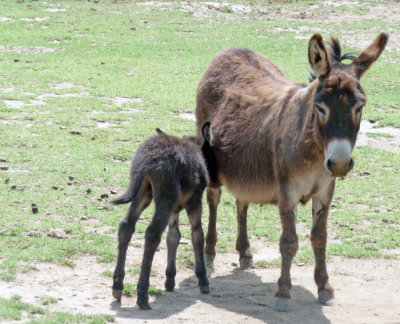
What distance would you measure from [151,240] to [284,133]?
154 cm

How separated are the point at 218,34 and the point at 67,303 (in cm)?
1404

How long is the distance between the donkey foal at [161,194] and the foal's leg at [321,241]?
1.07 meters

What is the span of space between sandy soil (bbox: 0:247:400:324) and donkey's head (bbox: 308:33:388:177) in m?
1.55

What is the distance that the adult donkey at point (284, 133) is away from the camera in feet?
17.2

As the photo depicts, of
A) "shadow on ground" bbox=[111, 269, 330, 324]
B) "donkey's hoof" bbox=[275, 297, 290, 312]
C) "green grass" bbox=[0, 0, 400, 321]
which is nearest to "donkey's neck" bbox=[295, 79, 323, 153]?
"donkey's hoof" bbox=[275, 297, 290, 312]

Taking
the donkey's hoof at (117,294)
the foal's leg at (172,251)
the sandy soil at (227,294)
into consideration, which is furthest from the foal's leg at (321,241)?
the donkey's hoof at (117,294)

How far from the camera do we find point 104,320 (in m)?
5.18

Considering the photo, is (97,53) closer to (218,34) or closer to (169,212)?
(218,34)

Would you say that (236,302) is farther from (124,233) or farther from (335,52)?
(335,52)

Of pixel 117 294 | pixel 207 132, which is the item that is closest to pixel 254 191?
pixel 207 132

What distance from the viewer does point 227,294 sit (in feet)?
20.6

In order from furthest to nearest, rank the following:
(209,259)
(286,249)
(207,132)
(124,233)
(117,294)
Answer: (209,259) < (207,132) < (286,249) < (124,233) < (117,294)

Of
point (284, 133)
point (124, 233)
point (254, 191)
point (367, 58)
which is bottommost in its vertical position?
point (124, 233)

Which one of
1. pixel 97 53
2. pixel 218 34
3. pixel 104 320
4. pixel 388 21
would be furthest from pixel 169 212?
pixel 388 21
